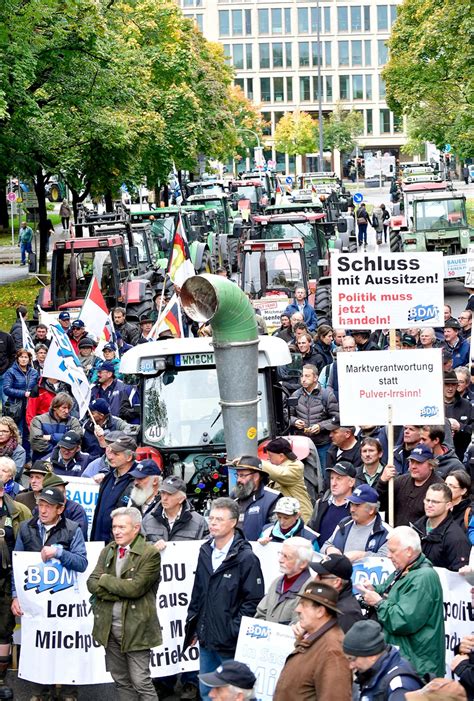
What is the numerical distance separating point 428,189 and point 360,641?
113 ft

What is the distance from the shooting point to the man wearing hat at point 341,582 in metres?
8.30

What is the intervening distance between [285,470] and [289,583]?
2.72 meters

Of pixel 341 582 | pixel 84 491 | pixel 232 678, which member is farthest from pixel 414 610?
pixel 84 491

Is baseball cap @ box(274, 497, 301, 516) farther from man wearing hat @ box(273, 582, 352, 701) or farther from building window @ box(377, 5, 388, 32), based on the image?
building window @ box(377, 5, 388, 32)

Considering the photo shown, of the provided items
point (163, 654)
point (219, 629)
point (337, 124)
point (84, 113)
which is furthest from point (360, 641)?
point (337, 124)

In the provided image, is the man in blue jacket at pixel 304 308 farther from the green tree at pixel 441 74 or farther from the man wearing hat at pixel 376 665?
the green tree at pixel 441 74

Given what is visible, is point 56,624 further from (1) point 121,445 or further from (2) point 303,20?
(2) point 303,20

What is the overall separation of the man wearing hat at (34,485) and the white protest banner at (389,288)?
3.03 meters

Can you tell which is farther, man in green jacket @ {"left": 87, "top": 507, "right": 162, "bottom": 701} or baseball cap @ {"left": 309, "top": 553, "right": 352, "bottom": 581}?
man in green jacket @ {"left": 87, "top": 507, "right": 162, "bottom": 701}

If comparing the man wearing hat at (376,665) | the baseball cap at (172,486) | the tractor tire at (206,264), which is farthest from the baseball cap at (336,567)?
the tractor tire at (206,264)

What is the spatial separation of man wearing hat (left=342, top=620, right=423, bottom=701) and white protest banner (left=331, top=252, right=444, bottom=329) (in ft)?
18.1

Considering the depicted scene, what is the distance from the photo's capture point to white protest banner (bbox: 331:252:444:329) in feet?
41.8

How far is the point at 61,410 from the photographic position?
47.4 ft

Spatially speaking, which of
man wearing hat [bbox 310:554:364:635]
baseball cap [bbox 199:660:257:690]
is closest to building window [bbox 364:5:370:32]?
man wearing hat [bbox 310:554:364:635]
